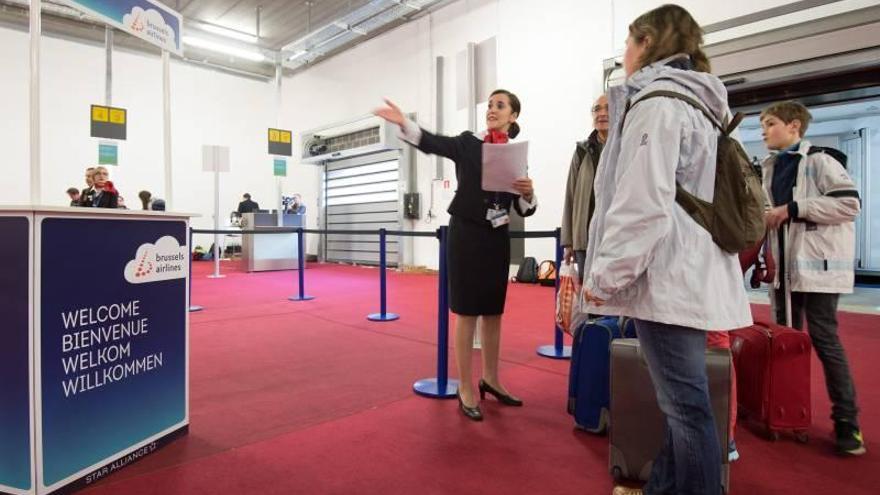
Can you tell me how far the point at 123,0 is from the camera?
211 centimetres

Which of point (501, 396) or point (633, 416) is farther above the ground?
point (633, 416)

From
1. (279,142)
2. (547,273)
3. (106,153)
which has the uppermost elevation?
(279,142)

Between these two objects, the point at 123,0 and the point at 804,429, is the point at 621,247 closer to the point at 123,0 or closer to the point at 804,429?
the point at 804,429

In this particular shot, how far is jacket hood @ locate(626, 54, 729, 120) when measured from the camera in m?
1.22

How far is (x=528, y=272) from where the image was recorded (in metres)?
7.97

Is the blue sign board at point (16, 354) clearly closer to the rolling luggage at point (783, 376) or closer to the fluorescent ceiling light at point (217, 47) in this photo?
the rolling luggage at point (783, 376)

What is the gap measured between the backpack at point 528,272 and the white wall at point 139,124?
7.34 meters

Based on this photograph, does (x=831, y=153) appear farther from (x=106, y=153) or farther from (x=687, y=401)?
(x=106, y=153)

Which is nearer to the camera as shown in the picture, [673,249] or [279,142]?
[673,249]

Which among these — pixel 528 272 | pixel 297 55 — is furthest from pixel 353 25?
pixel 528 272

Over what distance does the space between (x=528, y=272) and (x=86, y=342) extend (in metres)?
6.76

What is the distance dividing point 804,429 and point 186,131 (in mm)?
13774

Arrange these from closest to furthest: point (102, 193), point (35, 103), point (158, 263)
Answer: point (35, 103), point (158, 263), point (102, 193)

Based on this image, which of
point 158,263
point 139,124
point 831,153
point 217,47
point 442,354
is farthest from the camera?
point 139,124
